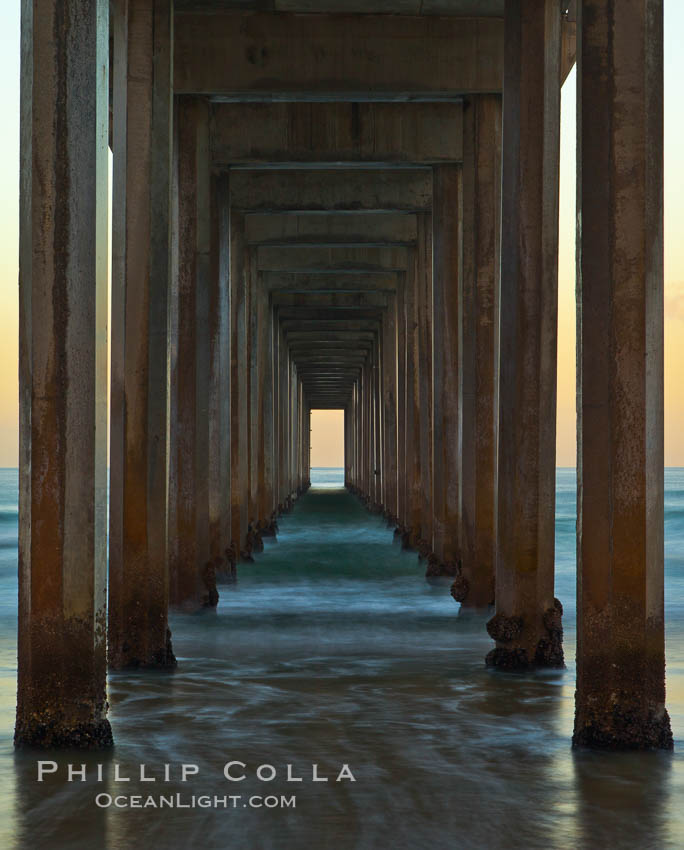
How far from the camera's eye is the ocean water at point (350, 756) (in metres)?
5.24

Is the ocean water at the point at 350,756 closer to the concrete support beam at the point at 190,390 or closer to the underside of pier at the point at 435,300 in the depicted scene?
the underside of pier at the point at 435,300

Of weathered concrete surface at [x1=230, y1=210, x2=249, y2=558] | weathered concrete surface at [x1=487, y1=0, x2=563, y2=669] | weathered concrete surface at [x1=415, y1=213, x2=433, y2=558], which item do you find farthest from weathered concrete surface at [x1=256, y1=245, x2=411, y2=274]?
weathered concrete surface at [x1=487, y1=0, x2=563, y2=669]

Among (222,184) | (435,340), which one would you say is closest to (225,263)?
(222,184)

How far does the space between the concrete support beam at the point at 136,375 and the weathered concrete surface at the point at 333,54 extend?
437cm

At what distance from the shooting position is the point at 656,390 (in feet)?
21.0

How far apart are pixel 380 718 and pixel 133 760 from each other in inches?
69.0

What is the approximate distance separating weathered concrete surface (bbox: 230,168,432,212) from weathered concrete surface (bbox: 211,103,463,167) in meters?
2.82

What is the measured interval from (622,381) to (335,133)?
10187 mm

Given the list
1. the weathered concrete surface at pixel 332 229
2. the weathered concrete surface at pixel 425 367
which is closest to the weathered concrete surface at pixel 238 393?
the weathered concrete surface at pixel 332 229

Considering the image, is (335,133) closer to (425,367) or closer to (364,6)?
(364,6)

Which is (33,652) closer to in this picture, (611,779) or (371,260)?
(611,779)

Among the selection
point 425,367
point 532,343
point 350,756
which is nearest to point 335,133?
point 425,367

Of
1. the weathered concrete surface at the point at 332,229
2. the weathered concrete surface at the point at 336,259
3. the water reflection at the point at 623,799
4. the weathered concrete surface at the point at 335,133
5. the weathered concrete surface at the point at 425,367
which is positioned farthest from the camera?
the weathered concrete surface at the point at 336,259

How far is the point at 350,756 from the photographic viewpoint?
653 centimetres
